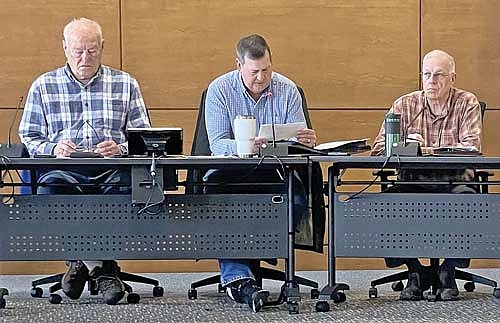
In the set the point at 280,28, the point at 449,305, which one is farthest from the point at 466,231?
the point at 280,28

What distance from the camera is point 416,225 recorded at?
3.72 meters

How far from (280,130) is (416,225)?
0.70 meters

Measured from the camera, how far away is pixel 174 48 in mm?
5211

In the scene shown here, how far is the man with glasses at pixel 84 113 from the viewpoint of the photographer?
12.8 feet

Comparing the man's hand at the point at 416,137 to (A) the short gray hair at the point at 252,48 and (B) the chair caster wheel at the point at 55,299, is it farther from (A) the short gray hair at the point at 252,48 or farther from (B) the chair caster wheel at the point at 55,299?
(B) the chair caster wheel at the point at 55,299

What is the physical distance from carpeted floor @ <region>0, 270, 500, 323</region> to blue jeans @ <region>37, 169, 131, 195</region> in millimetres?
492

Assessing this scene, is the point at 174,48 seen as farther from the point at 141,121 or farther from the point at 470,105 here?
the point at 470,105

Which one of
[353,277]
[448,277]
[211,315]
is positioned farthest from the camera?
[353,277]

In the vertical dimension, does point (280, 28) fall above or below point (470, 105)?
above

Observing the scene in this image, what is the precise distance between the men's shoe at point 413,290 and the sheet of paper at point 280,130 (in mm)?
909

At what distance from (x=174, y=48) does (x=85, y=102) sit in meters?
1.20

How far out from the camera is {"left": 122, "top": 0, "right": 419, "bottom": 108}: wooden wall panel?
17.1ft

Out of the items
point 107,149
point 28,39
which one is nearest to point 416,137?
point 107,149

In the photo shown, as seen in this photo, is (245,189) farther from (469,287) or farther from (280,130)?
(469,287)
